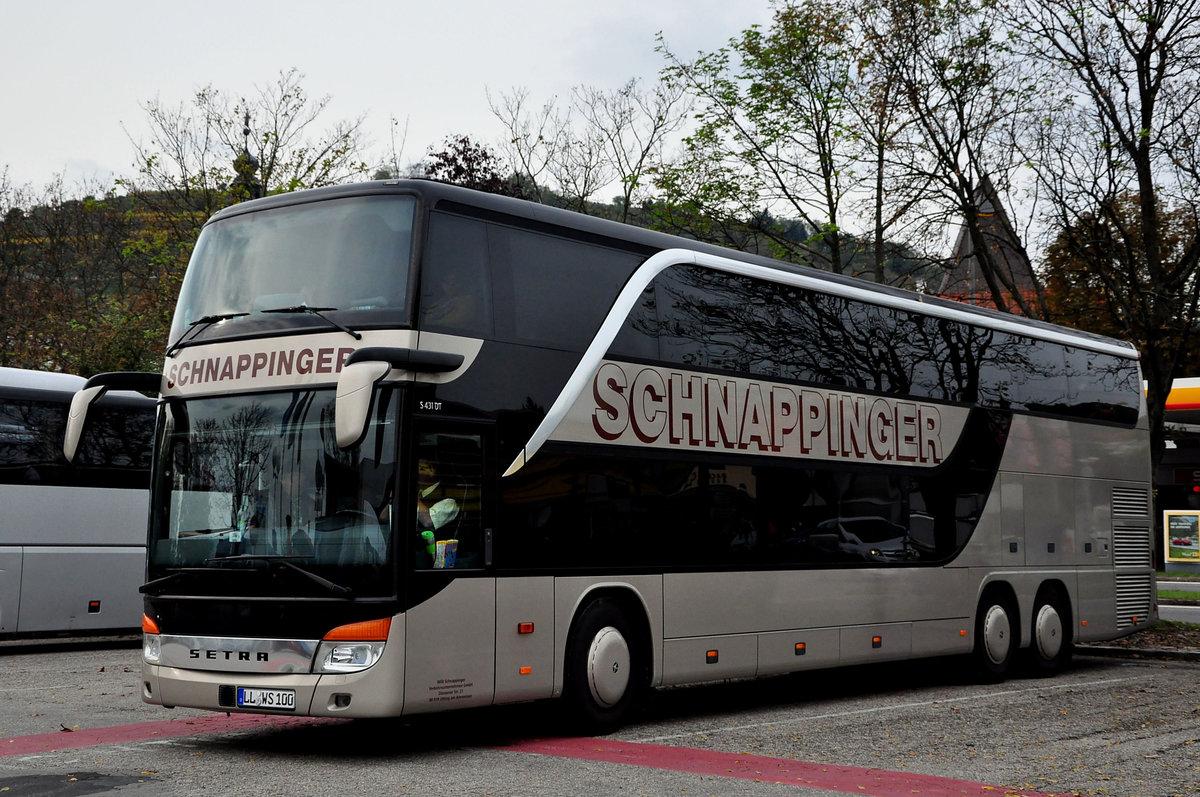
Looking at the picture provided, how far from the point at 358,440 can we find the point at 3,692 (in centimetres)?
747

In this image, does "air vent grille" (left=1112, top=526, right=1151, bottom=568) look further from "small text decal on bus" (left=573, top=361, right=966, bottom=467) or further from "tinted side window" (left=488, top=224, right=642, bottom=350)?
"tinted side window" (left=488, top=224, right=642, bottom=350)

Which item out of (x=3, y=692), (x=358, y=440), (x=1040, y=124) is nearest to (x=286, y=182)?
(x=1040, y=124)

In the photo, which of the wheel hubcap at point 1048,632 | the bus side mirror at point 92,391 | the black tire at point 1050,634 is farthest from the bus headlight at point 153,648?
the wheel hubcap at point 1048,632

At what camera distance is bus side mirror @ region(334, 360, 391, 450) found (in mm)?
8570

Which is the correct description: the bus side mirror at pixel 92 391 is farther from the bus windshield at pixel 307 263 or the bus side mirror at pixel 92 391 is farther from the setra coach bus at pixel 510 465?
the bus windshield at pixel 307 263

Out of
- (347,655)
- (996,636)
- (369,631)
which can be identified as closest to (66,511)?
(347,655)

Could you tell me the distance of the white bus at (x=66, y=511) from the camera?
18.5 meters

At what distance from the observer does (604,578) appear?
446 inches

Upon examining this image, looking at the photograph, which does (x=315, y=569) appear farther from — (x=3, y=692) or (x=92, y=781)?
(x=3, y=692)

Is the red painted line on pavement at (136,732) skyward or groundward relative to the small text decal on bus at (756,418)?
groundward

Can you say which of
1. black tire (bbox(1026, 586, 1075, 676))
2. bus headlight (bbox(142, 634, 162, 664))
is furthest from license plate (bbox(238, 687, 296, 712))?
black tire (bbox(1026, 586, 1075, 676))

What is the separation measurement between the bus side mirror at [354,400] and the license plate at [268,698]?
203 cm

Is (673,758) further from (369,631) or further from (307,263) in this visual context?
(307,263)

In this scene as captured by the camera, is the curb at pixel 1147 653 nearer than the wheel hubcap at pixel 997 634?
No
